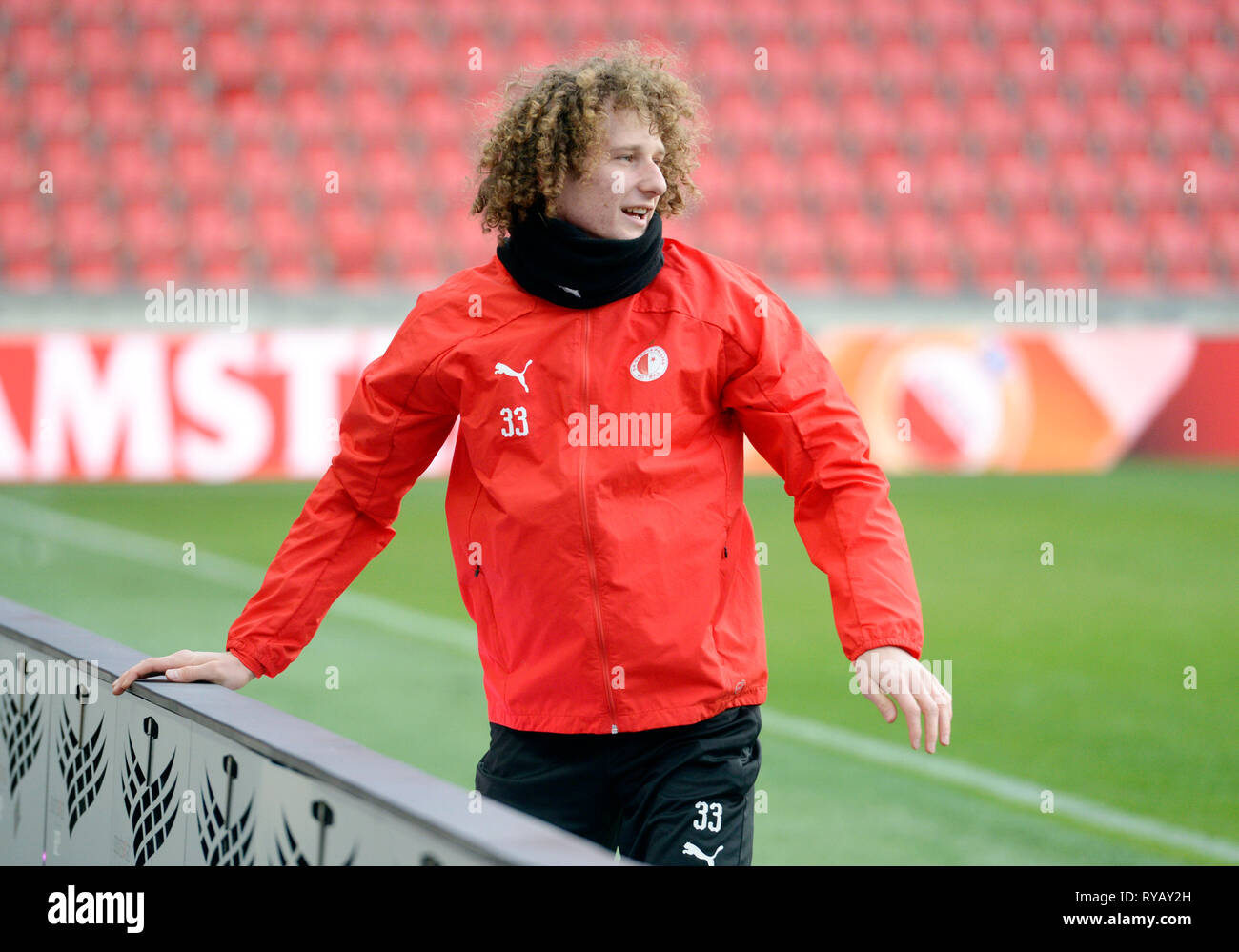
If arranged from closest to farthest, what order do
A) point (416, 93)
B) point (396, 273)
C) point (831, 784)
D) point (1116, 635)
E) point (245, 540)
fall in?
point (831, 784) → point (1116, 635) → point (245, 540) → point (396, 273) → point (416, 93)

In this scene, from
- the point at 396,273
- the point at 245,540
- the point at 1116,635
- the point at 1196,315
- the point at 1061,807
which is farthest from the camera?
the point at 396,273

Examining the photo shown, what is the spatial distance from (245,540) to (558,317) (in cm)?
684

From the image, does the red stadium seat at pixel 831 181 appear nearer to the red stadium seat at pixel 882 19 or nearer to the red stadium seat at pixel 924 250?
the red stadium seat at pixel 924 250

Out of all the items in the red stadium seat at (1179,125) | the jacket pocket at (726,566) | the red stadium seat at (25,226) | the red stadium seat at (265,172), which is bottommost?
the jacket pocket at (726,566)

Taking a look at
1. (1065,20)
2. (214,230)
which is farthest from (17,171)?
(1065,20)

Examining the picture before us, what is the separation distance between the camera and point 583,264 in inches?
87.8

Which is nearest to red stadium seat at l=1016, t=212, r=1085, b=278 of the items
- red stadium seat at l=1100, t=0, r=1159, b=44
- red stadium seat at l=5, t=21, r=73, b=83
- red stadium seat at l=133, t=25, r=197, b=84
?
red stadium seat at l=1100, t=0, r=1159, b=44

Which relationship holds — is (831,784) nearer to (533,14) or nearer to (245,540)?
(245,540)

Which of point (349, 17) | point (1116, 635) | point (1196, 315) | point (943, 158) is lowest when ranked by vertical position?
point (1116, 635)

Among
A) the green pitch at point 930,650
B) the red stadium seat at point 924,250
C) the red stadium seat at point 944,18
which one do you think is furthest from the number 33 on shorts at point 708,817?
the red stadium seat at point 944,18

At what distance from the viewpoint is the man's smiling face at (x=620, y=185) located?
7.45ft

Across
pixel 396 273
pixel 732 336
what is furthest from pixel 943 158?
pixel 732 336

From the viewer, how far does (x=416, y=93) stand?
573 inches

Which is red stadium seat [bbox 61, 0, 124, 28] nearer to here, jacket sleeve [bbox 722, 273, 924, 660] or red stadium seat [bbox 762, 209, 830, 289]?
red stadium seat [bbox 762, 209, 830, 289]
